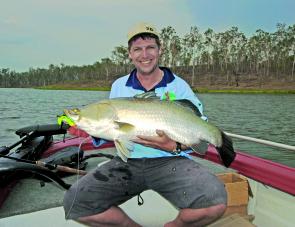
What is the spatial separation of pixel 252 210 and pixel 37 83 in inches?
6534

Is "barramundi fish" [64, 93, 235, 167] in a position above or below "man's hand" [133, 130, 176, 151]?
above

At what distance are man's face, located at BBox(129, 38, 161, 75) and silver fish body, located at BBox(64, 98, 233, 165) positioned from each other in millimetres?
567

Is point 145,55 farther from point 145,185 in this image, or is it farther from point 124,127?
point 145,185

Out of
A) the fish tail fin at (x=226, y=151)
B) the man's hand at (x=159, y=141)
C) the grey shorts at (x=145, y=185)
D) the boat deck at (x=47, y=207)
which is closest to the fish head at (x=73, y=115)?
the man's hand at (x=159, y=141)

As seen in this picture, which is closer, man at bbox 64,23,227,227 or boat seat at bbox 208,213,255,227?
man at bbox 64,23,227,227

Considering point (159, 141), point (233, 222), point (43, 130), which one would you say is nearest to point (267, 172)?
point (233, 222)

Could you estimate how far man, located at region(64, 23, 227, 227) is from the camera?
3012 millimetres

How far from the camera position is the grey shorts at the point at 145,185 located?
3.03 meters

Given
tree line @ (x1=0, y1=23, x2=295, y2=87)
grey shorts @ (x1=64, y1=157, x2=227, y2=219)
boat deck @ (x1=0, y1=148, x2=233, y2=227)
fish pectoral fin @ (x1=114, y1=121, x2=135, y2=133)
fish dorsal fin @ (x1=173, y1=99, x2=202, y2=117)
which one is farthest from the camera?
tree line @ (x1=0, y1=23, x2=295, y2=87)

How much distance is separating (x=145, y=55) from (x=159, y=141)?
91 cm

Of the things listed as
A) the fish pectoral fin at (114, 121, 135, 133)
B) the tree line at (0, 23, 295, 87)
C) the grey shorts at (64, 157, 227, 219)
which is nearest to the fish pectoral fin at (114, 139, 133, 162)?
the fish pectoral fin at (114, 121, 135, 133)

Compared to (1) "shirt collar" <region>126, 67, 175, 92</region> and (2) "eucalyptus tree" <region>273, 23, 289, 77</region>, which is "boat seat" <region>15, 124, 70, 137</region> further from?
(2) "eucalyptus tree" <region>273, 23, 289, 77</region>

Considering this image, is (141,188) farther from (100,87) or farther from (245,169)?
(100,87)

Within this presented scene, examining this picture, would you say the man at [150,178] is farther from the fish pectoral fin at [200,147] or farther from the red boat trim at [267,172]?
the red boat trim at [267,172]
